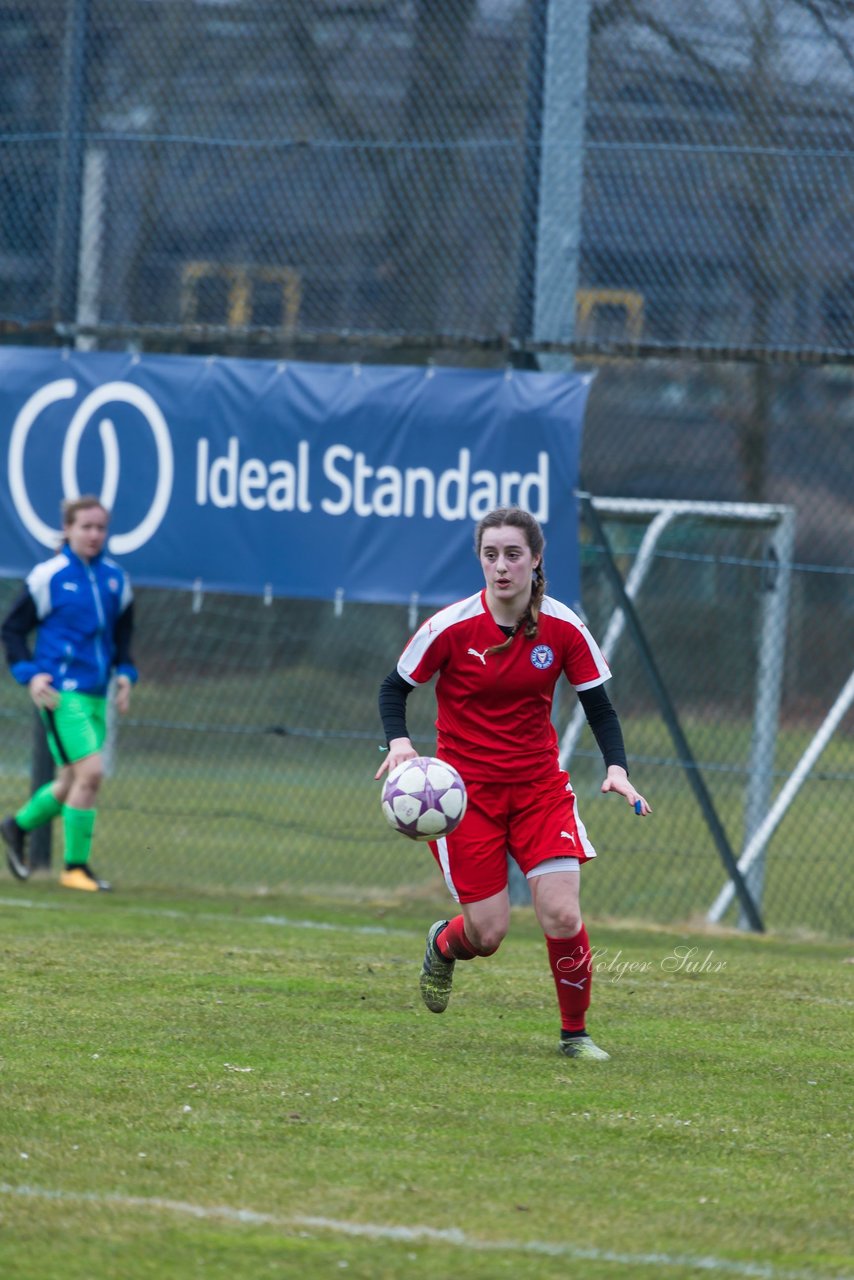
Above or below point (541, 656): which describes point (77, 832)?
below

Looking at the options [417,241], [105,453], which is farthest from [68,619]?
[417,241]

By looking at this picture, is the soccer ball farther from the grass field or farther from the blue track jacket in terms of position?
the blue track jacket

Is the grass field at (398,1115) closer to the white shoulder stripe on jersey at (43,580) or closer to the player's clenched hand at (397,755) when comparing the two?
the player's clenched hand at (397,755)

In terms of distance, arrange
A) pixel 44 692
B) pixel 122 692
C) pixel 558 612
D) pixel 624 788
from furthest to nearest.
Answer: pixel 122 692, pixel 44 692, pixel 558 612, pixel 624 788

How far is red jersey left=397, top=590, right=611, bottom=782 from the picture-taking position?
20.2 ft

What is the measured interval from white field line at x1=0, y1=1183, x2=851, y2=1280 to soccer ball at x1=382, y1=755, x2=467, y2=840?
1856 millimetres

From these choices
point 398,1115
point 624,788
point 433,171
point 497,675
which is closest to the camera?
point 398,1115

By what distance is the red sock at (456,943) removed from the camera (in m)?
6.31

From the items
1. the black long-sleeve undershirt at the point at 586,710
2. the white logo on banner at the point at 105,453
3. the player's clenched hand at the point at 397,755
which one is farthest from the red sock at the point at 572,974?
the white logo on banner at the point at 105,453

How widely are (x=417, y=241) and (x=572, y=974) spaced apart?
20.2ft

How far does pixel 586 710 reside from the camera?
6.29 m

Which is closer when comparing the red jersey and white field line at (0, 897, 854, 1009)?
the red jersey

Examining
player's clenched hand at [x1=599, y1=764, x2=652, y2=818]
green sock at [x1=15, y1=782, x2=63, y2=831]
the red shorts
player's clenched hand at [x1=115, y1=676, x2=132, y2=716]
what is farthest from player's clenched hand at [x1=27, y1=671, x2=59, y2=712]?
player's clenched hand at [x1=599, y1=764, x2=652, y2=818]

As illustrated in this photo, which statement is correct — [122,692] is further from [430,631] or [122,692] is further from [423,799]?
[423,799]
